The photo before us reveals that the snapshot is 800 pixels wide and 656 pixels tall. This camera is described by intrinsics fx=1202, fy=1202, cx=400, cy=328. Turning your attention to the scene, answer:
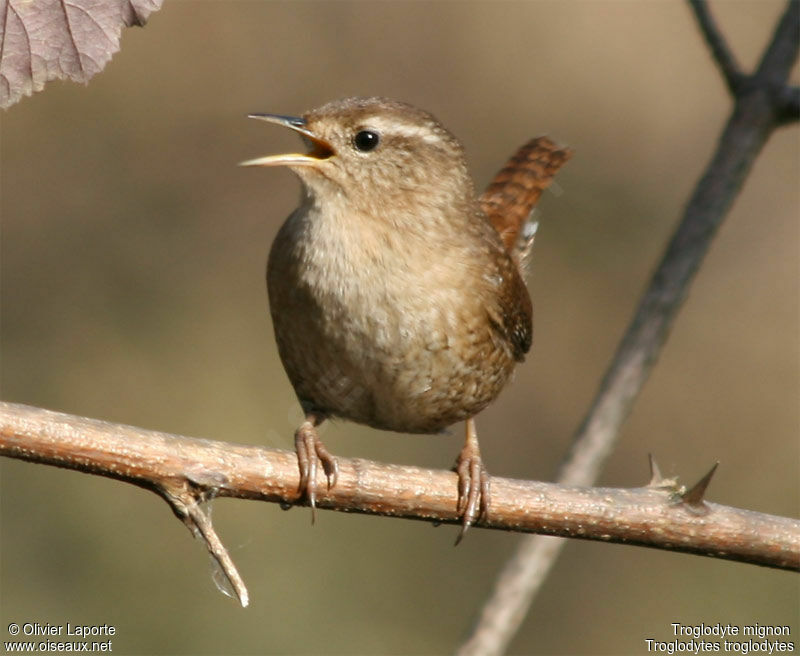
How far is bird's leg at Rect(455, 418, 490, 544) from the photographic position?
255cm

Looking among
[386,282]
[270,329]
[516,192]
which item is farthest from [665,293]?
[270,329]

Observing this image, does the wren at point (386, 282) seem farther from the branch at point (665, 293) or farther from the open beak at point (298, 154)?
the branch at point (665, 293)

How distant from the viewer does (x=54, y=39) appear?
6.06ft

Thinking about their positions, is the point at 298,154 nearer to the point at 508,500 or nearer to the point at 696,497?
the point at 508,500

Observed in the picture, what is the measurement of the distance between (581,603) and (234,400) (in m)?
1.87

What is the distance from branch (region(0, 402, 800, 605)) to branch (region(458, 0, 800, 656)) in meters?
0.33

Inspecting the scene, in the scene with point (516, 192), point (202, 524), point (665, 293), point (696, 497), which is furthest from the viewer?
point (516, 192)

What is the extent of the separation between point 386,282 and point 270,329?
3302 millimetres

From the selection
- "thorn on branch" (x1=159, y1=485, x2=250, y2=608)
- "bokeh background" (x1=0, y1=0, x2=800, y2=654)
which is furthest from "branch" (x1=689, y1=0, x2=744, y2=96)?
"bokeh background" (x1=0, y1=0, x2=800, y2=654)

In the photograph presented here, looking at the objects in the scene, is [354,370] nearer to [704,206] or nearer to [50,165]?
[704,206]

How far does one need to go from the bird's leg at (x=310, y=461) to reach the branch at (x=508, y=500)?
2 centimetres

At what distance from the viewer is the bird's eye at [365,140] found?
3.10 meters

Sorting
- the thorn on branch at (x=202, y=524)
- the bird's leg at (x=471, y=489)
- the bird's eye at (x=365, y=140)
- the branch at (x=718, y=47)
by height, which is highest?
the branch at (x=718, y=47)

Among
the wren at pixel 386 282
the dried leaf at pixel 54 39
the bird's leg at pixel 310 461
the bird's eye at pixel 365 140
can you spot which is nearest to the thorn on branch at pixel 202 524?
the bird's leg at pixel 310 461
